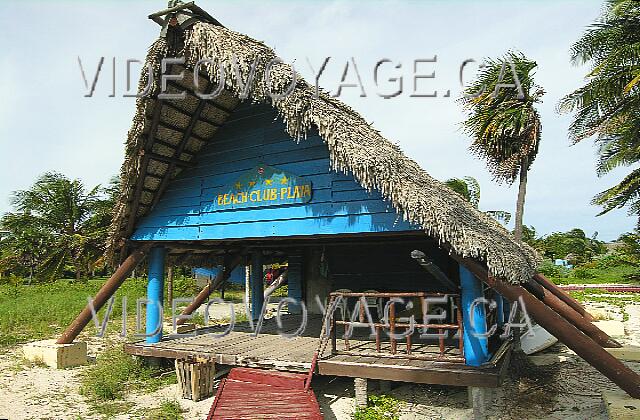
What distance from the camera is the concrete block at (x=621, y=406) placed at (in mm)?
4430

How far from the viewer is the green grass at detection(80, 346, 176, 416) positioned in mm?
6714

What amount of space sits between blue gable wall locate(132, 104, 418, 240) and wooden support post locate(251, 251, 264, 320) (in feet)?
11.5

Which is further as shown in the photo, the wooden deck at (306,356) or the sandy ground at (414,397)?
the sandy ground at (414,397)

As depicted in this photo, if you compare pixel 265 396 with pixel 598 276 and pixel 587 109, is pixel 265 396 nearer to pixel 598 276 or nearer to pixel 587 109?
pixel 587 109

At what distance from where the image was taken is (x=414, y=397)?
6.45 meters

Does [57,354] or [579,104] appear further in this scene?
[579,104]

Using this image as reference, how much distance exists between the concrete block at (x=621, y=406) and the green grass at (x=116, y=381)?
18.9ft

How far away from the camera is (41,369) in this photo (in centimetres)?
837

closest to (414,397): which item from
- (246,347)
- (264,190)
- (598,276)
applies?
(246,347)

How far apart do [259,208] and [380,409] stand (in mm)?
3205

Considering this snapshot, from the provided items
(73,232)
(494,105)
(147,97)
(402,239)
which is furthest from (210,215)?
(73,232)

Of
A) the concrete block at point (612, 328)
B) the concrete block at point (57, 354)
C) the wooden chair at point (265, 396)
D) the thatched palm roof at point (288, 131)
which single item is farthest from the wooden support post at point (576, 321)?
the concrete block at point (57, 354)

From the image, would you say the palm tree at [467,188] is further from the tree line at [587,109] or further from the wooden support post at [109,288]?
the wooden support post at [109,288]

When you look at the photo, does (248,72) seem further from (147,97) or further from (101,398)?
(101,398)
